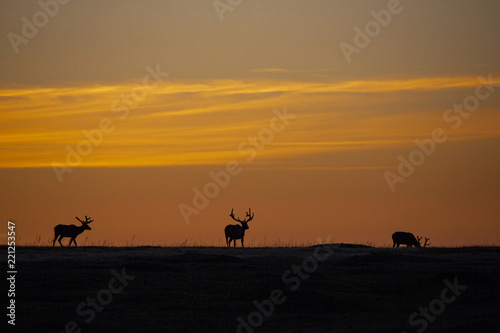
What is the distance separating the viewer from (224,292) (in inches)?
1222

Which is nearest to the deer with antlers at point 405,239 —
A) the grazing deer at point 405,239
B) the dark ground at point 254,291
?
the grazing deer at point 405,239

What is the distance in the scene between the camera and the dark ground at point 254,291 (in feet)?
82.8

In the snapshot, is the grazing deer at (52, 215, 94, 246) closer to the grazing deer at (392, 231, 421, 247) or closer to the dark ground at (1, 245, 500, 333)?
the dark ground at (1, 245, 500, 333)

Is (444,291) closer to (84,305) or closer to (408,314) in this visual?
(408,314)

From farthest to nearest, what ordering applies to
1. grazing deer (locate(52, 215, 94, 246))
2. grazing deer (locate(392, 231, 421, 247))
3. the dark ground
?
grazing deer (locate(392, 231, 421, 247)) → grazing deer (locate(52, 215, 94, 246)) → the dark ground

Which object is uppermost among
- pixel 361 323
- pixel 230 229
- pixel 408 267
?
pixel 230 229

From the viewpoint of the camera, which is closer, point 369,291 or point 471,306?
point 471,306

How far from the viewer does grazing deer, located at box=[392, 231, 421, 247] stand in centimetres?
6344

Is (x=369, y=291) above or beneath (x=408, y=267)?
beneath

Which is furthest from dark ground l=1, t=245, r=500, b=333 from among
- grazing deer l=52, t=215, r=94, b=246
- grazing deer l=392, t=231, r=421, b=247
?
grazing deer l=392, t=231, r=421, b=247

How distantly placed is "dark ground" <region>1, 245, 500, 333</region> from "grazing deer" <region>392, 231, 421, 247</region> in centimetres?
1992

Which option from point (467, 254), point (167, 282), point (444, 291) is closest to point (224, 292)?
point (167, 282)

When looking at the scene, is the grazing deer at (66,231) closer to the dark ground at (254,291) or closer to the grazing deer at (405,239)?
the dark ground at (254,291)

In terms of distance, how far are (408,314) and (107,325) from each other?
9707 millimetres
